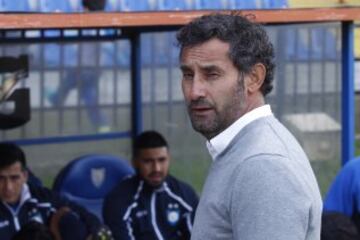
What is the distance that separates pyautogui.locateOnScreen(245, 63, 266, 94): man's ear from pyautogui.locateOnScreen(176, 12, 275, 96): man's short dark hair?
0.03 feet

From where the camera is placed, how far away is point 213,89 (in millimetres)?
1977

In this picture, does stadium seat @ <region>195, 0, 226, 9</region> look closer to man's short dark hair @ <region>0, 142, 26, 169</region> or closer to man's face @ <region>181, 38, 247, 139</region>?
man's short dark hair @ <region>0, 142, 26, 169</region>

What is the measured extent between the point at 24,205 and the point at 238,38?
307 centimetres

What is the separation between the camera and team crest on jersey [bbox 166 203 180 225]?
5.19m

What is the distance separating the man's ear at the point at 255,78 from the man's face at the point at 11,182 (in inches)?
115

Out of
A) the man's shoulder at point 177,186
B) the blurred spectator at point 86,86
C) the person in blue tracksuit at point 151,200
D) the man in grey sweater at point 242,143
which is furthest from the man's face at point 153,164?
the man in grey sweater at point 242,143

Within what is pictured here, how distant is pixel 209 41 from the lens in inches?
79.0

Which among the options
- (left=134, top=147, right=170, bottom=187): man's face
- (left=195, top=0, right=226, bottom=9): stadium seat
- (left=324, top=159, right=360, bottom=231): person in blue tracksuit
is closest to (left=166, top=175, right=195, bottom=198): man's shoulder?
(left=134, top=147, right=170, bottom=187): man's face

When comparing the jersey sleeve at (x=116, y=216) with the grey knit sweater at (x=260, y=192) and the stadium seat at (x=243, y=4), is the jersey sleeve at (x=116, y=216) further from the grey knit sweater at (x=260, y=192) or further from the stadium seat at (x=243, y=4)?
the grey knit sweater at (x=260, y=192)

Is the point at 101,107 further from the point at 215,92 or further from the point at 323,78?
the point at 215,92

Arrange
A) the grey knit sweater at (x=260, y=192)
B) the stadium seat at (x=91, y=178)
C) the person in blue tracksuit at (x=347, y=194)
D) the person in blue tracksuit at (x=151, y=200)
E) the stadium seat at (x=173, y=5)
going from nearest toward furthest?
the grey knit sweater at (x=260, y=192)
the person in blue tracksuit at (x=347, y=194)
the stadium seat at (x=173, y=5)
the person in blue tracksuit at (x=151, y=200)
the stadium seat at (x=91, y=178)

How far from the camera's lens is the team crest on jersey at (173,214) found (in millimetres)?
5188

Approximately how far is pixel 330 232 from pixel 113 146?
336cm

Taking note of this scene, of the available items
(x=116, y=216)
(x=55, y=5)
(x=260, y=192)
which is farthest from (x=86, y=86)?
(x=260, y=192)
